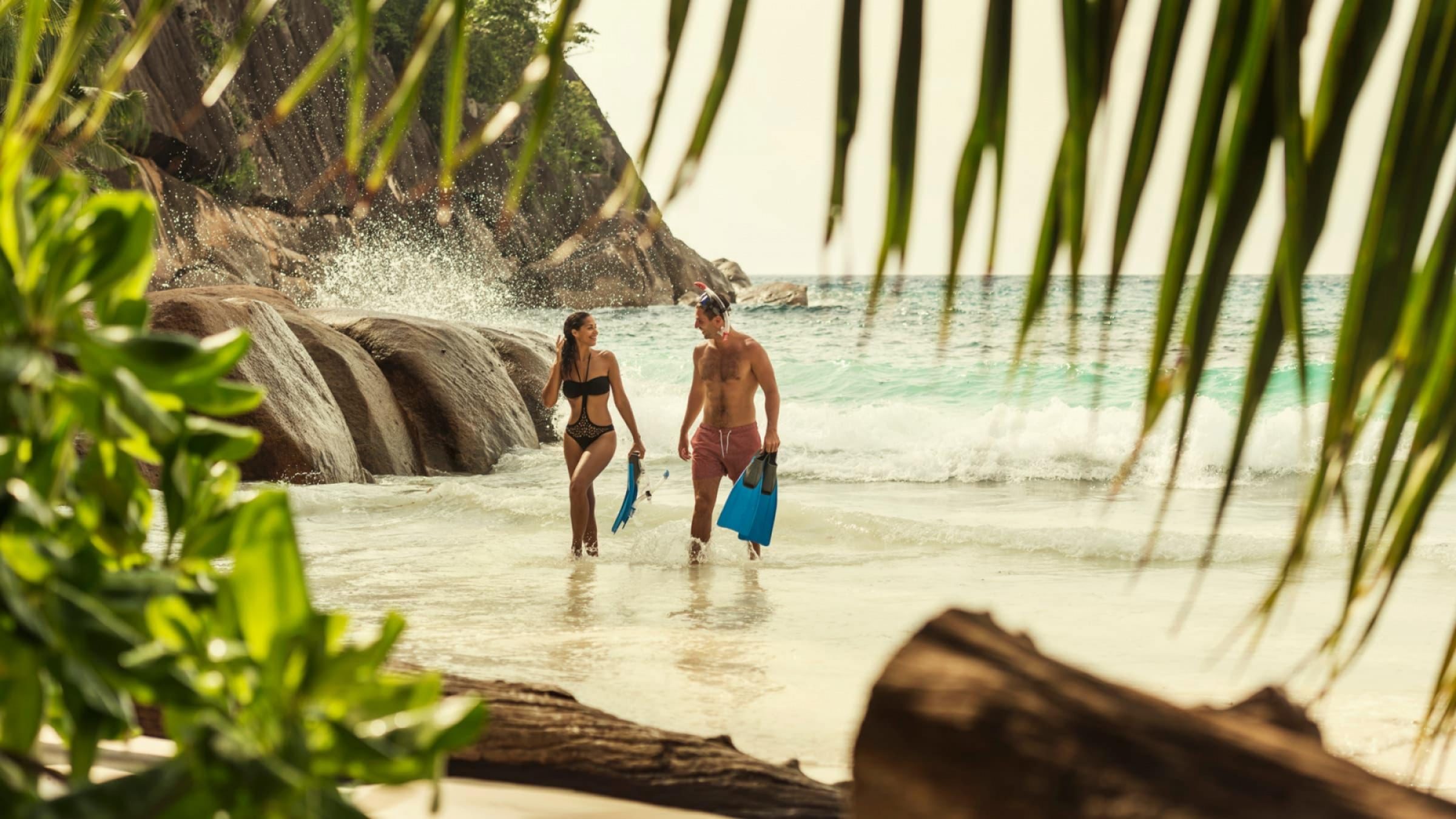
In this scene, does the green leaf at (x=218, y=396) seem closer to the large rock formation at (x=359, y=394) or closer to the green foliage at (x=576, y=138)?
the large rock formation at (x=359, y=394)

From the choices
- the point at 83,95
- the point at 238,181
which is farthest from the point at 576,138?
the point at 83,95

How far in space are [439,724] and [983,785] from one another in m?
0.43

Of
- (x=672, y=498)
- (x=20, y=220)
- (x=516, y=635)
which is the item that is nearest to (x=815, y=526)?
(x=672, y=498)

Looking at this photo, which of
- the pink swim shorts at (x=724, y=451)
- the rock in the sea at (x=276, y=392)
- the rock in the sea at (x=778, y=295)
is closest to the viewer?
the pink swim shorts at (x=724, y=451)

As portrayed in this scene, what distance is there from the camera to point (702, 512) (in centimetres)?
Answer: 759

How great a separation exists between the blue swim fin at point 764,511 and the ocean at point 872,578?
10.7 inches

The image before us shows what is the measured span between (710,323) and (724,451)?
84 cm

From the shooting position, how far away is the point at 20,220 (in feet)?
2.24

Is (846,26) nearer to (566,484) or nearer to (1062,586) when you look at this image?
(1062,586)

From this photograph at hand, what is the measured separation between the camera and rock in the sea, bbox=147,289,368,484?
31.8 ft

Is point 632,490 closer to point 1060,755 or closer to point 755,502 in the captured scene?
point 755,502

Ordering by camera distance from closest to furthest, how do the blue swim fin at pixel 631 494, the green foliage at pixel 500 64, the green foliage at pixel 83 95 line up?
the blue swim fin at pixel 631 494 → the green foliage at pixel 83 95 → the green foliage at pixel 500 64

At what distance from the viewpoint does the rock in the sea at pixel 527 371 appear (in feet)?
48.1

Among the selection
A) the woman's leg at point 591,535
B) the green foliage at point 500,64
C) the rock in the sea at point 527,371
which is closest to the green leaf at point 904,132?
the woman's leg at point 591,535
